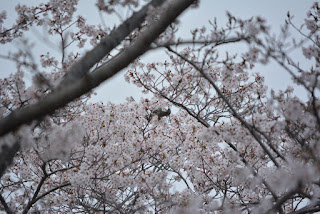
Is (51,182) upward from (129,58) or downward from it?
upward

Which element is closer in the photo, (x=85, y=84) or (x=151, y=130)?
(x=85, y=84)

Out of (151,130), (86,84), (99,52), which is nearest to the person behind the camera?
(86,84)

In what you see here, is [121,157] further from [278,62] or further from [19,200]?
[19,200]

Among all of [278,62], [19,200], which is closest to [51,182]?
[19,200]

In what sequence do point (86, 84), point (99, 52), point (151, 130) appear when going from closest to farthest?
point (86, 84) < point (99, 52) < point (151, 130)

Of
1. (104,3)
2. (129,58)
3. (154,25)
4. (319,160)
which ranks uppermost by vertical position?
(104,3)

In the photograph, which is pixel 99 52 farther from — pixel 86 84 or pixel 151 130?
pixel 151 130

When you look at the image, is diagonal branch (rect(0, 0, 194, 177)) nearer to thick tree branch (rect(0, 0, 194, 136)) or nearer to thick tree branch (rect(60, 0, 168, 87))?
thick tree branch (rect(0, 0, 194, 136))

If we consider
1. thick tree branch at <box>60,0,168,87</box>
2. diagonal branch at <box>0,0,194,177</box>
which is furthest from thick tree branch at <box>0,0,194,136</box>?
thick tree branch at <box>60,0,168,87</box>

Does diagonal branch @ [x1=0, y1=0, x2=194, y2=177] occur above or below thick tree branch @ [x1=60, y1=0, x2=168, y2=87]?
below

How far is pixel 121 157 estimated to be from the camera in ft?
16.5

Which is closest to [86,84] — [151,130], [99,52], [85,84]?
[85,84]

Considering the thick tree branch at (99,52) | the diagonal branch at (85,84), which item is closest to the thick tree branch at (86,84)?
the diagonal branch at (85,84)

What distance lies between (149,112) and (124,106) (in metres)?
1.74
